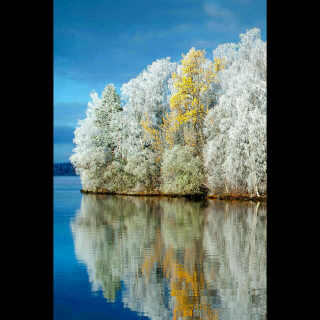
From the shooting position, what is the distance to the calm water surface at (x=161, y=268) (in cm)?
512

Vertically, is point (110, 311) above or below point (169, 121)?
below

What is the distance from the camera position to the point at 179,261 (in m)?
8.09

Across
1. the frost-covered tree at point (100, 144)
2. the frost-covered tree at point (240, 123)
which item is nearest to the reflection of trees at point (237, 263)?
the frost-covered tree at point (240, 123)

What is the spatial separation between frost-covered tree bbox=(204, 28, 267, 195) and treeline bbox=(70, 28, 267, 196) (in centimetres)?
4

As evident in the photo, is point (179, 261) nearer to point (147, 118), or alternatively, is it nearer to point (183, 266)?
point (183, 266)

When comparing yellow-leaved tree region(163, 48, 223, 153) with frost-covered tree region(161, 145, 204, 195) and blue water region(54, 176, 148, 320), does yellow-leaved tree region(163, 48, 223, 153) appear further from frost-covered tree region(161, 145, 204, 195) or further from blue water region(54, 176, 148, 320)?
blue water region(54, 176, 148, 320)

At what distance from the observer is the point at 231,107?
66.8ft

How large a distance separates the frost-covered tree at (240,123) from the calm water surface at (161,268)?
4906 mm

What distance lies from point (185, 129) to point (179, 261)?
50.0ft

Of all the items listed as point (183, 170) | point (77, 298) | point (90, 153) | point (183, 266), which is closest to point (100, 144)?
point (90, 153)

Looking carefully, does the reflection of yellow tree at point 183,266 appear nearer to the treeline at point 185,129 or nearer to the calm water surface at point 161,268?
the calm water surface at point 161,268
